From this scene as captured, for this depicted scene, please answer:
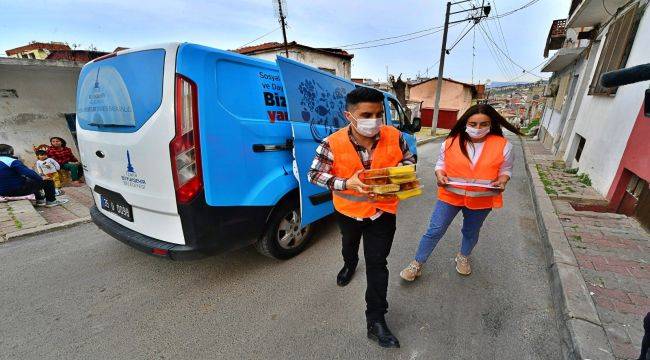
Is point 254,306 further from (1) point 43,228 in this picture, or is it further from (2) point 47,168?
(2) point 47,168

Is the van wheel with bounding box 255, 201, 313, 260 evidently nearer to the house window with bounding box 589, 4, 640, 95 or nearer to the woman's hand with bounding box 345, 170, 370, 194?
the woman's hand with bounding box 345, 170, 370, 194

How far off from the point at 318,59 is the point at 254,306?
16748 mm

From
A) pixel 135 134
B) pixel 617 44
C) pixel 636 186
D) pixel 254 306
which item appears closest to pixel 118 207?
pixel 135 134

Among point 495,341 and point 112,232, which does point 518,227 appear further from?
point 112,232

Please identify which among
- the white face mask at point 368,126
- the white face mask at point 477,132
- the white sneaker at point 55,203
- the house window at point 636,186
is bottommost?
the white sneaker at point 55,203

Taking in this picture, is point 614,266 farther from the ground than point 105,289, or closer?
farther from the ground

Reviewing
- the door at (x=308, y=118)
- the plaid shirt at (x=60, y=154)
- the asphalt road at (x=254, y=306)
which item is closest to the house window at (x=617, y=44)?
the asphalt road at (x=254, y=306)

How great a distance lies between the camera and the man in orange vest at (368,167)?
1.71 m

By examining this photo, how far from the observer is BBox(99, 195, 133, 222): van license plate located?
90.3 inches

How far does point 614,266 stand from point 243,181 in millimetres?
3468

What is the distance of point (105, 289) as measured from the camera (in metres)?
2.42

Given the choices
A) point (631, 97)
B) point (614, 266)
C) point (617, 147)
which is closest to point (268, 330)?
point (614, 266)

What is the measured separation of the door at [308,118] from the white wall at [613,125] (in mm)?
4491

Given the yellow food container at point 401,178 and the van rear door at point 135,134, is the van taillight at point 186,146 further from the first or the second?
the yellow food container at point 401,178
